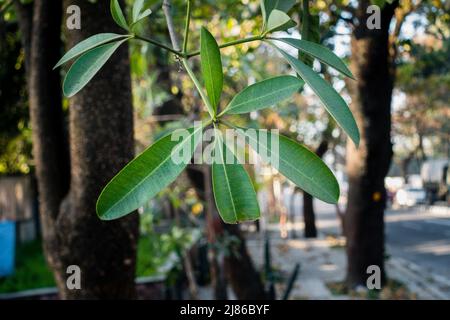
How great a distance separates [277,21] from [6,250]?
7364mm

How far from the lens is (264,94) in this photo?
0.88 metres

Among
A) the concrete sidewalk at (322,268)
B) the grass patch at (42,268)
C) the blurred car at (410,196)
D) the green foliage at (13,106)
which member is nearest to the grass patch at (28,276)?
the grass patch at (42,268)

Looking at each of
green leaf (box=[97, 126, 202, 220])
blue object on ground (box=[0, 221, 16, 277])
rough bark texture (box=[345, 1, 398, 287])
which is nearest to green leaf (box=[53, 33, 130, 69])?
green leaf (box=[97, 126, 202, 220])

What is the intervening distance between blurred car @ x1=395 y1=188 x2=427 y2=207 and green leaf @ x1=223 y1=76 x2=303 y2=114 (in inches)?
931

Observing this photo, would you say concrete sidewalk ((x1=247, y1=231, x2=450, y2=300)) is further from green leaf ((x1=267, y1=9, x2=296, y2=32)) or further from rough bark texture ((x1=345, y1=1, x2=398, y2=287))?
green leaf ((x1=267, y1=9, x2=296, y2=32))

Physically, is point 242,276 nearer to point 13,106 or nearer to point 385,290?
point 385,290

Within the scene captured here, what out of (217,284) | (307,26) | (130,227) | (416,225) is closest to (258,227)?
(416,225)

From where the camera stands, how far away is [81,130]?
2.07 metres

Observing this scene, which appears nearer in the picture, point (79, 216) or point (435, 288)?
point (79, 216)

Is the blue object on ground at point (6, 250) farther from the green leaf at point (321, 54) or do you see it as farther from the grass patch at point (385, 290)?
the green leaf at point (321, 54)

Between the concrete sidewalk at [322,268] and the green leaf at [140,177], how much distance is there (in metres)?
3.02

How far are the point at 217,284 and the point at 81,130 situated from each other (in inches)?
99.5
